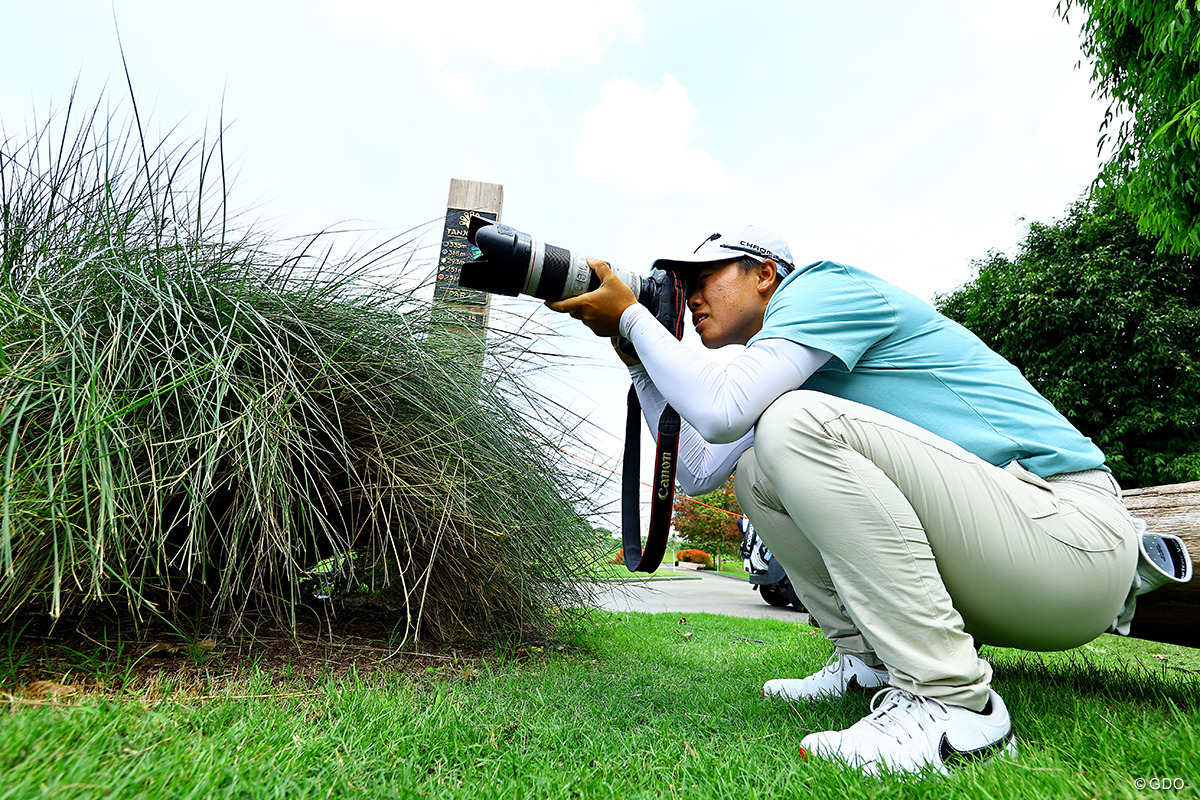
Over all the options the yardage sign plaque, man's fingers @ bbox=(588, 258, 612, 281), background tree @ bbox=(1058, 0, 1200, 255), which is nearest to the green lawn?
man's fingers @ bbox=(588, 258, 612, 281)

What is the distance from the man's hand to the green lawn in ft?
2.88

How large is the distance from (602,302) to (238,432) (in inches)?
33.5

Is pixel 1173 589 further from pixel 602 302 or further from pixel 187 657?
pixel 187 657

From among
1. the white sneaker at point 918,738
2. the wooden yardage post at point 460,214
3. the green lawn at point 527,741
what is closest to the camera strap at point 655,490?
the green lawn at point 527,741

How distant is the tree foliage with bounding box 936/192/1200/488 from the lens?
35.1ft

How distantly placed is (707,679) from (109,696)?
55.4 inches

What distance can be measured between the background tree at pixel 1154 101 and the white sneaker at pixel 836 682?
15.0ft

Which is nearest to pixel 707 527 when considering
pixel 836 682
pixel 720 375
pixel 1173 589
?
pixel 836 682

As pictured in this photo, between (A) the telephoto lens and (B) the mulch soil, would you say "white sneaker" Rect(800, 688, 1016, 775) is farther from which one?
(A) the telephoto lens

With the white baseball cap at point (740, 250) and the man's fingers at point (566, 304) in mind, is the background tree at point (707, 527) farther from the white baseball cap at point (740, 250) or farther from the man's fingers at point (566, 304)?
the man's fingers at point (566, 304)

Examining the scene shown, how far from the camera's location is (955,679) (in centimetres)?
109

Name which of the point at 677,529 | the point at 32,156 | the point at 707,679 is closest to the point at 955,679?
the point at 707,679

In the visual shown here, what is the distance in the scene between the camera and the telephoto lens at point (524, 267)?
1578 mm

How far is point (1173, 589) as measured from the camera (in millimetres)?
1450
